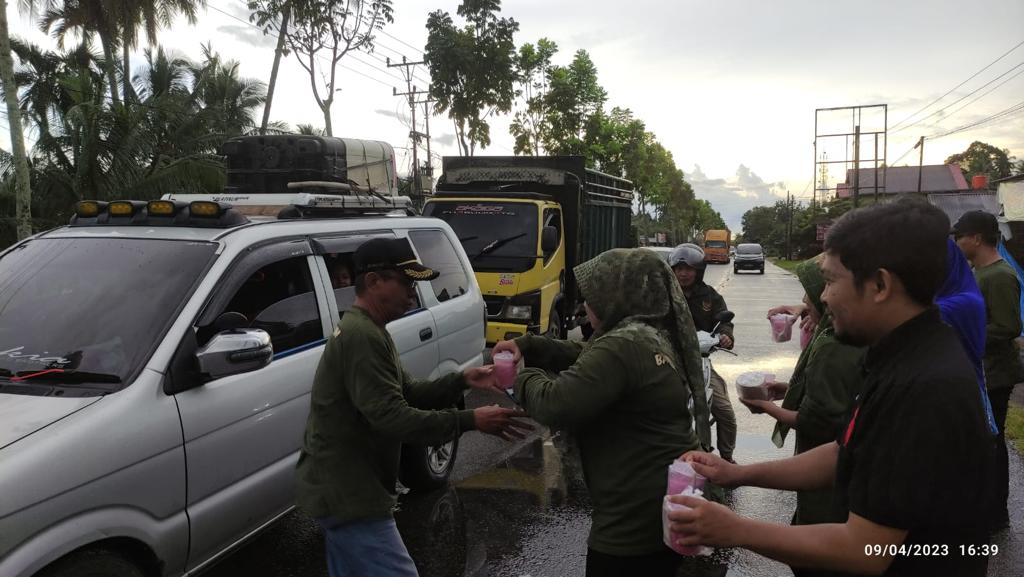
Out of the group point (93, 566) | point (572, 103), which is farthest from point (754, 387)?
point (572, 103)

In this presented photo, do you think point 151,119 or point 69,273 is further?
point 151,119

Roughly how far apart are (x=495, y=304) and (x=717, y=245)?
152 feet

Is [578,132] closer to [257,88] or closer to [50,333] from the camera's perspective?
[257,88]

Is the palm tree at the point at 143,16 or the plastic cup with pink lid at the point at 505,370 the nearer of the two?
the plastic cup with pink lid at the point at 505,370

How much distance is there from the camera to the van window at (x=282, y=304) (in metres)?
3.43

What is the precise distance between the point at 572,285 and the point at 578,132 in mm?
18509

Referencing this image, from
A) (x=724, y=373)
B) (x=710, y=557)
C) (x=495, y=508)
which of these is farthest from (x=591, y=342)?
(x=724, y=373)

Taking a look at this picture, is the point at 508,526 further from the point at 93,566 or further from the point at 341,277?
the point at 93,566

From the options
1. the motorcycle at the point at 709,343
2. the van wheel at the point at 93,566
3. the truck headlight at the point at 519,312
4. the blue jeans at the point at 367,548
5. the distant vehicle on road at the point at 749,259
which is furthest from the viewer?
the distant vehicle on road at the point at 749,259

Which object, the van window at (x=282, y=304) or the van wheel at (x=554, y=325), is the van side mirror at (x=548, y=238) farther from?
the van window at (x=282, y=304)

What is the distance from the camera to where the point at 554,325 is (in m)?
10.2

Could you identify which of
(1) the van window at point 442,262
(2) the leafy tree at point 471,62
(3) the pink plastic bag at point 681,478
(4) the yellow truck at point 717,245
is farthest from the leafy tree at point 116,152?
(4) the yellow truck at point 717,245

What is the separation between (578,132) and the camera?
1118 inches

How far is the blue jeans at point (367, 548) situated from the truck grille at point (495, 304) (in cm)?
664
